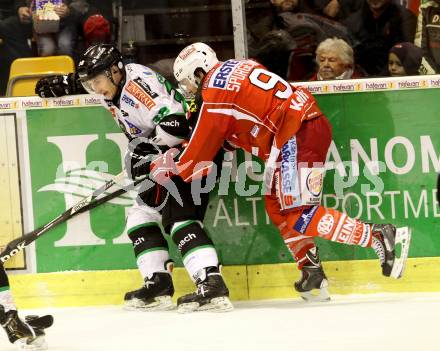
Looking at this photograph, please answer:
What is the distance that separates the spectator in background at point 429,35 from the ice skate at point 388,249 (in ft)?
3.09

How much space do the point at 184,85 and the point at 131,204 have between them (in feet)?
2.23

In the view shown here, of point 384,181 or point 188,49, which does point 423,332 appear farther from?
point 188,49

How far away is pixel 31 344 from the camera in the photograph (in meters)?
4.11

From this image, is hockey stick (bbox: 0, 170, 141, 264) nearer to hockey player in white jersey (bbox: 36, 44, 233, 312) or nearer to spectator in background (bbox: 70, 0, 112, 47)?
hockey player in white jersey (bbox: 36, 44, 233, 312)

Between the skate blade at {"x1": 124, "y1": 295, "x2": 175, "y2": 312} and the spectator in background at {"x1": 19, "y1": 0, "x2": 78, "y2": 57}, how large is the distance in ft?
6.00

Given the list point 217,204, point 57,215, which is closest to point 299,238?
point 217,204

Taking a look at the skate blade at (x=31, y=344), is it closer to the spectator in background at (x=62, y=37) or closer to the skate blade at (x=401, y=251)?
the skate blade at (x=401, y=251)

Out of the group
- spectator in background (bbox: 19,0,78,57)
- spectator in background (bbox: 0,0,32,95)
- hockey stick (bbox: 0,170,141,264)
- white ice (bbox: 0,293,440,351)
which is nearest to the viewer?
white ice (bbox: 0,293,440,351)

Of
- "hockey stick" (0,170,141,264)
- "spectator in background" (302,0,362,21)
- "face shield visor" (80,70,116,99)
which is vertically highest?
"spectator in background" (302,0,362,21)

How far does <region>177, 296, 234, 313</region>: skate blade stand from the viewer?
481 centimetres

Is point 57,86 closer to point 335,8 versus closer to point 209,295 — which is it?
point 209,295

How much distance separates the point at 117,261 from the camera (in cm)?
523

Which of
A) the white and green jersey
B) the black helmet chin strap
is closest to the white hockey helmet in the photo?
the white and green jersey

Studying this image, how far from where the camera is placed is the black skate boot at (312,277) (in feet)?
16.1
